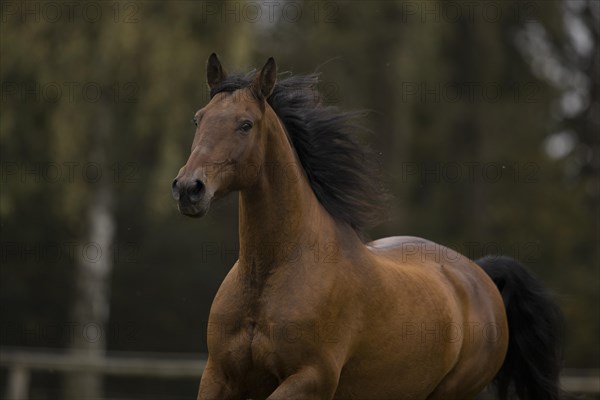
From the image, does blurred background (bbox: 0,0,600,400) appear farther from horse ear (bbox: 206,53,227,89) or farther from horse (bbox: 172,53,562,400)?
horse ear (bbox: 206,53,227,89)

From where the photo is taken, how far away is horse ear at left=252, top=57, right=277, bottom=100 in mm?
4684

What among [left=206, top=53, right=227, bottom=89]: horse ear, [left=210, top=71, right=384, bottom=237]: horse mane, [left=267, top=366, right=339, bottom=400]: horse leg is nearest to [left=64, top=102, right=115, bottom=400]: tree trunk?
[left=210, top=71, right=384, bottom=237]: horse mane

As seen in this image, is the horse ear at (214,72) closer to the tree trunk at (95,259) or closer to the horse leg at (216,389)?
the horse leg at (216,389)

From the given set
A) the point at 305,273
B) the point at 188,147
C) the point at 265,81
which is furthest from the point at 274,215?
the point at 188,147

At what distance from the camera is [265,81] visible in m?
4.70

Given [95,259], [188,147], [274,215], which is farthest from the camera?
[188,147]

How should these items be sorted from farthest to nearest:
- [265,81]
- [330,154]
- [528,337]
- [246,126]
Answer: [528,337] < [330,154] < [265,81] < [246,126]

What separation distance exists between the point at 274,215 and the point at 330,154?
2.24 feet

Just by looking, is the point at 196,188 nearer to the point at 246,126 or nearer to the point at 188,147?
the point at 246,126

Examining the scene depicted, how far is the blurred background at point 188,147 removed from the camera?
568 inches

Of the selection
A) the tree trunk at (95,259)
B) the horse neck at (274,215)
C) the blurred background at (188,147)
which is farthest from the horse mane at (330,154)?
the tree trunk at (95,259)

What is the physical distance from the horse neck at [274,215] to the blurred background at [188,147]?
17.7 feet

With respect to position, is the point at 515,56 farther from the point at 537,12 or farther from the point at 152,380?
the point at 152,380

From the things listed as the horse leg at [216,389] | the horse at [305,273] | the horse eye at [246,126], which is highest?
the horse eye at [246,126]
